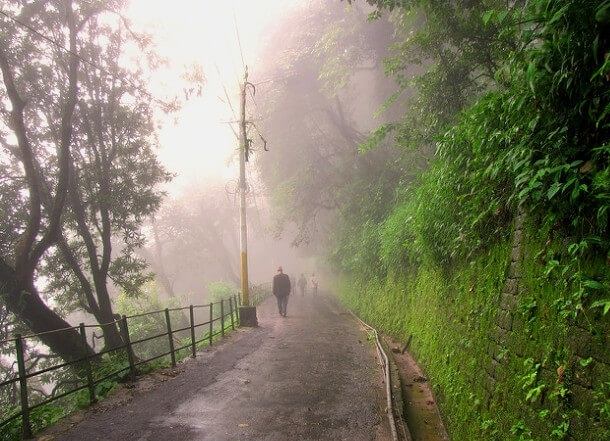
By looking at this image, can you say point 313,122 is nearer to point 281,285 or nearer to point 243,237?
point 281,285

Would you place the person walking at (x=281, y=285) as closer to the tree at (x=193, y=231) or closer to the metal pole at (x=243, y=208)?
the metal pole at (x=243, y=208)

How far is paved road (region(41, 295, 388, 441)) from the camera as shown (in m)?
4.37

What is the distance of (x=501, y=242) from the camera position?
158 inches

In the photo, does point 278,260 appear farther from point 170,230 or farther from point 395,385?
point 395,385

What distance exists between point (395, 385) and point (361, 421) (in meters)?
1.43

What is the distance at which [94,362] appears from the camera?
10.1m

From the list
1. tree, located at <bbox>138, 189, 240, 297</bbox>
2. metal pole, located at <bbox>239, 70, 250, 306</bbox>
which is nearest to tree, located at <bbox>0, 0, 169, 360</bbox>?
metal pole, located at <bbox>239, 70, 250, 306</bbox>

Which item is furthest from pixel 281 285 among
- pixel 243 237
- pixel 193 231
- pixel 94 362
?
pixel 193 231

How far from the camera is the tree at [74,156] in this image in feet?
36.7

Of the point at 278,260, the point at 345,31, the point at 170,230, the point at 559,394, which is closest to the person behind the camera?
the point at 559,394

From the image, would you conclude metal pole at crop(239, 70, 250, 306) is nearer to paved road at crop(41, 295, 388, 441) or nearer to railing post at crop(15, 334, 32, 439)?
paved road at crop(41, 295, 388, 441)

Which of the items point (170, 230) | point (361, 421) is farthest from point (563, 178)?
point (170, 230)

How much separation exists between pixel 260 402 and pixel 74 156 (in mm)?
12538

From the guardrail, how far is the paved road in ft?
1.90
